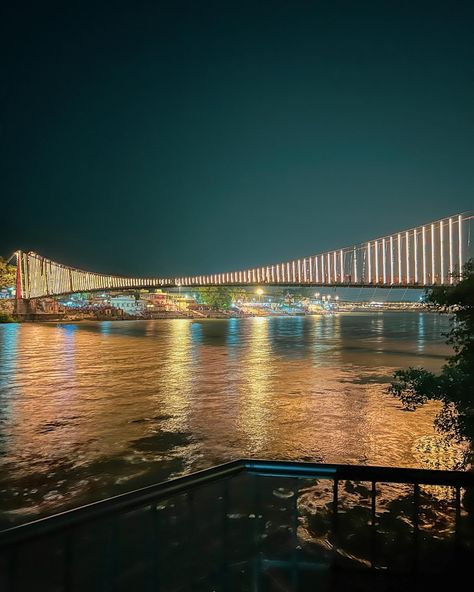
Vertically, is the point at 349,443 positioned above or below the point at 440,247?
below

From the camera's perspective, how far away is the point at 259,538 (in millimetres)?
4852

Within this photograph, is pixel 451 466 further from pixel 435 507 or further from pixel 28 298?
pixel 28 298

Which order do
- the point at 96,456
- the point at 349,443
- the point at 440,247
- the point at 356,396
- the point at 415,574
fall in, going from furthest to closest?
the point at 440,247 < the point at 356,396 < the point at 349,443 < the point at 96,456 < the point at 415,574

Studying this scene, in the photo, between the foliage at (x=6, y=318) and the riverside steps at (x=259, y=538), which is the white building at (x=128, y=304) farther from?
the riverside steps at (x=259, y=538)

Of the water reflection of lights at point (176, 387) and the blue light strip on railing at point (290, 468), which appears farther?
the water reflection of lights at point (176, 387)

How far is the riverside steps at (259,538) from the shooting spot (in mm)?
3100

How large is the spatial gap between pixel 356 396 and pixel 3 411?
419 inches

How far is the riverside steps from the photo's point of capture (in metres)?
3.10

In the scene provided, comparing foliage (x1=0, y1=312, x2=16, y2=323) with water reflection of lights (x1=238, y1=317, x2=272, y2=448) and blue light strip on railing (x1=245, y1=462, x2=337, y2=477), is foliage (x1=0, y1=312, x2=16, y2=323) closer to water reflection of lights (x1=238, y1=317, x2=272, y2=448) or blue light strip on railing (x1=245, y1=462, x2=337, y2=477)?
water reflection of lights (x1=238, y1=317, x2=272, y2=448)

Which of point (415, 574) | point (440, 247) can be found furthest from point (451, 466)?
point (440, 247)

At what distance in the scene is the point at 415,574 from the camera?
4148 millimetres

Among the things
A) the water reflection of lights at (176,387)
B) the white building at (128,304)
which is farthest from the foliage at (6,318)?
the water reflection of lights at (176,387)

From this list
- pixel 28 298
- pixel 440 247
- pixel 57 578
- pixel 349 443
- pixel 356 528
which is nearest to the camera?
pixel 57 578

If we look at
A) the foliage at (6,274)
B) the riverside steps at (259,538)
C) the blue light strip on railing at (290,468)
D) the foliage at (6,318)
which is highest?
the foliage at (6,274)
